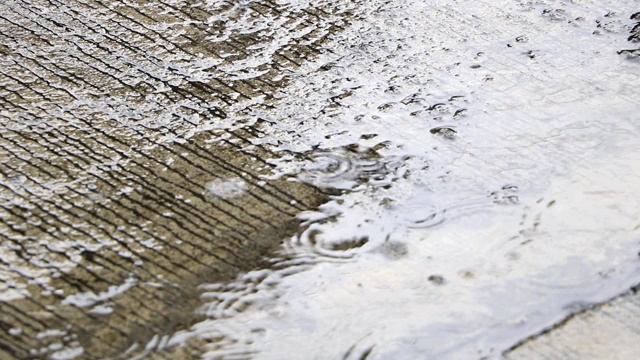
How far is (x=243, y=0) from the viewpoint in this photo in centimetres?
267

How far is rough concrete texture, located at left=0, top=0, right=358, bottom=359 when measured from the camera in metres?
1.74

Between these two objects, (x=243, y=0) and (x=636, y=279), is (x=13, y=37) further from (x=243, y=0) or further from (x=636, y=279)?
(x=636, y=279)

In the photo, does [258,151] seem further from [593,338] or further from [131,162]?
[593,338]

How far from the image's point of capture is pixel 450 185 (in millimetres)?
2068

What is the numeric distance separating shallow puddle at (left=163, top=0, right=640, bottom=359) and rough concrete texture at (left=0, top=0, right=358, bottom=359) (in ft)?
0.28

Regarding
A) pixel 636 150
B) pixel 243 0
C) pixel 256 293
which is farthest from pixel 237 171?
pixel 636 150

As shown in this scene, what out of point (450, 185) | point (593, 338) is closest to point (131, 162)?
point (450, 185)

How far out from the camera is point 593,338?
5.65ft

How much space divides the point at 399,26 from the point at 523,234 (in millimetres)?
866

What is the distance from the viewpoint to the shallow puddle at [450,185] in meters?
1.75

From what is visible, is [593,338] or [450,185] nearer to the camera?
[593,338]

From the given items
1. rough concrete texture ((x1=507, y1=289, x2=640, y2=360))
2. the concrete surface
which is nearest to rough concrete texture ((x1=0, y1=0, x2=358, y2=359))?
the concrete surface

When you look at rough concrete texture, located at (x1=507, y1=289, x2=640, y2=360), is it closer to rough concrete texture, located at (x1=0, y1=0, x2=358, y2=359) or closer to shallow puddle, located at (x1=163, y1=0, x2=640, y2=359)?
shallow puddle, located at (x1=163, y1=0, x2=640, y2=359)

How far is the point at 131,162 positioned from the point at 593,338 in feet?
3.46
